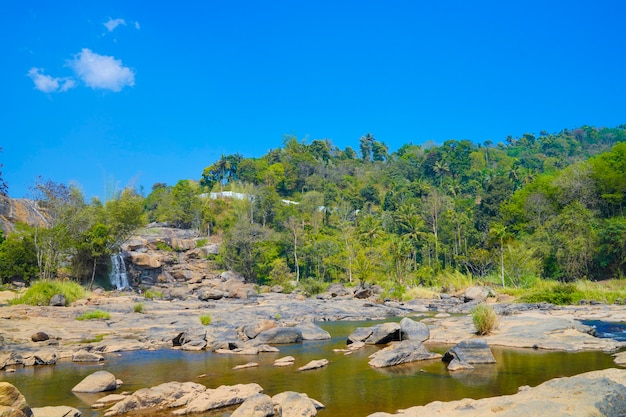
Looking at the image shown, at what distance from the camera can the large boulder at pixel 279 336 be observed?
1825cm

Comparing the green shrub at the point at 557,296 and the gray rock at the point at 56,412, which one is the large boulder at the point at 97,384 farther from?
the green shrub at the point at 557,296

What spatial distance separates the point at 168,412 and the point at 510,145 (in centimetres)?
17037

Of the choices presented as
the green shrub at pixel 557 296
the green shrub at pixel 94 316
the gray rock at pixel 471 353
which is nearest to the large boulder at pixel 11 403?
the gray rock at pixel 471 353

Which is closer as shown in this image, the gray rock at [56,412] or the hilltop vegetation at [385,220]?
the gray rock at [56,412]

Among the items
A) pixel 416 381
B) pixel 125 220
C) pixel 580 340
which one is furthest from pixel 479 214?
pixel 416 381

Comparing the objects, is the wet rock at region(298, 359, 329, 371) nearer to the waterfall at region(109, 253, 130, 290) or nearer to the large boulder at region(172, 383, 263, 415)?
the large boulder at region(172, 383, 263, 415)

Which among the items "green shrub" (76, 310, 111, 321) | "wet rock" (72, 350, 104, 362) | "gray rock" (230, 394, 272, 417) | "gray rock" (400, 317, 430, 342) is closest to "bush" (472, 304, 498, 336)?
"gray rock" (400, 317, 430, 342)

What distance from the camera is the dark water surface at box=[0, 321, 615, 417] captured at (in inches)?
392

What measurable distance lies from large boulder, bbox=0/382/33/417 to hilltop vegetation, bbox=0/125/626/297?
121 ft

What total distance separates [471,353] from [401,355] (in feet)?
6.67

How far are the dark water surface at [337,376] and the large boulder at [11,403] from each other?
2476 millimetres

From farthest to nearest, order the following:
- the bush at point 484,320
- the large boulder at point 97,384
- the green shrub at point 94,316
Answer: the green shrub at point 94,316 < the bush at point 484,320 < the large boulder at point 97,384

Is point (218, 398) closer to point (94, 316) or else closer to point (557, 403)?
point (557, 403)

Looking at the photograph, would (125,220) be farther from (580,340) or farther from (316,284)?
(580,340)
